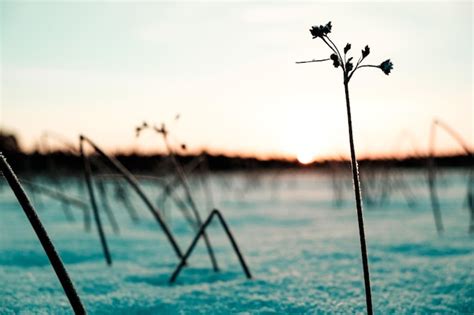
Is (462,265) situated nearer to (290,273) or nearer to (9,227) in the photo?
(290,273)

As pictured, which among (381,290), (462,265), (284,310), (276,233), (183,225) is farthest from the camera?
(183,225)

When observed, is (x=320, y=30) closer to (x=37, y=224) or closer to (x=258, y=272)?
(x=37, y=224)

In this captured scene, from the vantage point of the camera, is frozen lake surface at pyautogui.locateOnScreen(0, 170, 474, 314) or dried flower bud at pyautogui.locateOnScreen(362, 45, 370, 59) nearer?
dried flower bud at pyautogui.locateOnScreen(362, 45, 370, 59)

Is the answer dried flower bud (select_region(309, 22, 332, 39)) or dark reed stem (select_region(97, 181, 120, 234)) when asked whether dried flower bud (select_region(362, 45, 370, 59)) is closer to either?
dried flower bud (select_region(309, 22, 332, 39))

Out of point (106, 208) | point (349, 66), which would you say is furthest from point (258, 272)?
point (106, 208)

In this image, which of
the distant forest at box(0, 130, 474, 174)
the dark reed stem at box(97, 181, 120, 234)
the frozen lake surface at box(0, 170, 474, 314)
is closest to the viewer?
the frozen lake surface at box(0, 170, 474, 314)

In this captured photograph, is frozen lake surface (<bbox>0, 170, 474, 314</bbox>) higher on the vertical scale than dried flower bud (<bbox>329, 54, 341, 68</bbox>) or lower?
lower

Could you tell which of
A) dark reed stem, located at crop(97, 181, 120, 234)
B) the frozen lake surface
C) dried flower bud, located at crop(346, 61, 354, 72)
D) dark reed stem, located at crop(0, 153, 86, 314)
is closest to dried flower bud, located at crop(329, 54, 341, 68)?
dried flower bud, located at crop(346, 61, 354, 72)

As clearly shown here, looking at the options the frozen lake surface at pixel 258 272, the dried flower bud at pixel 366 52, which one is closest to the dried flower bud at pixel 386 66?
the dried flower bud at pixel 366 52

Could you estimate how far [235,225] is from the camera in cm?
367

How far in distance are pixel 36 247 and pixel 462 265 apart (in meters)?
2.08

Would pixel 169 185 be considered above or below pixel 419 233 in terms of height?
above

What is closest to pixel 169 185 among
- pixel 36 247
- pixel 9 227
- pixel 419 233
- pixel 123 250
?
pixel 123 250

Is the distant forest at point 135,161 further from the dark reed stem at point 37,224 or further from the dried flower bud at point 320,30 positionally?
the dried flower bud at point 320,30
